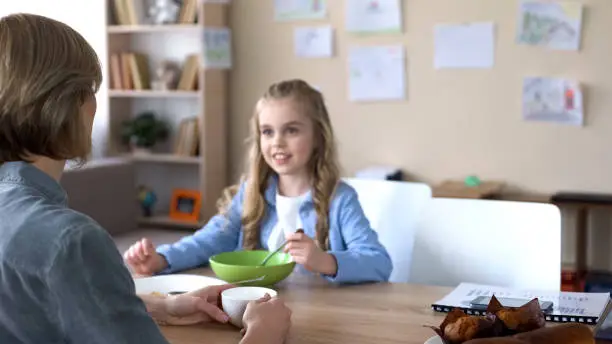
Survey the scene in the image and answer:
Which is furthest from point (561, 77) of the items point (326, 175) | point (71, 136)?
point (71, 136)

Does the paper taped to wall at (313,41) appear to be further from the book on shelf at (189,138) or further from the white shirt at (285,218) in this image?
the white shirt at (285,218)

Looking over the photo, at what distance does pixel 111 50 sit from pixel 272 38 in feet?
2.85

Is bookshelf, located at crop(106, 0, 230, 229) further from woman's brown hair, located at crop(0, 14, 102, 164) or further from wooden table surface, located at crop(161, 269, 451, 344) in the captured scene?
woman's brown hair, located at crop(0, 14, 102, 164)

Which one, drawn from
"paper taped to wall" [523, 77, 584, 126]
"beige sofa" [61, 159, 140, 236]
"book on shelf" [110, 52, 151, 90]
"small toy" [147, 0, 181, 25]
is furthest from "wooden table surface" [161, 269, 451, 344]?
"book on shelf" [110, 52, 151, 90]

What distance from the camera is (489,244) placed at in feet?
6.50

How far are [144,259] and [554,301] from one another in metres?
0.83

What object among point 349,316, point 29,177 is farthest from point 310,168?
point 29,177

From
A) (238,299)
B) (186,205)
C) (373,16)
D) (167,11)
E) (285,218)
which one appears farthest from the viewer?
(186,205)

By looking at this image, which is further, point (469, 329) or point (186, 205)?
point (186, 205)

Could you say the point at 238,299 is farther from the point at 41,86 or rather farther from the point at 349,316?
the point at 41,86

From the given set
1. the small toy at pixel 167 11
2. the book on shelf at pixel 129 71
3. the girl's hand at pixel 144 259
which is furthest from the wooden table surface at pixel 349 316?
the book on shelf at pixel 129 71

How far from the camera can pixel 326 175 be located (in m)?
2.17

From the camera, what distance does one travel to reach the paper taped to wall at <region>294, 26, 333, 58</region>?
4.24 metres

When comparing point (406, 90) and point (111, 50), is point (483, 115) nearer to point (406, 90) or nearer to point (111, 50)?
point (406, 90)
